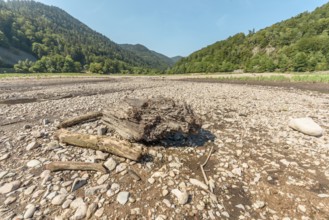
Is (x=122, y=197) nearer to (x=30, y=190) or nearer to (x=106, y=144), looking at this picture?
(x=106, y=144)

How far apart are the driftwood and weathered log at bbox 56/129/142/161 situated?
0.57 meters

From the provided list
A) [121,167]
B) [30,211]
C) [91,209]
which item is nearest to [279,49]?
[121,167]

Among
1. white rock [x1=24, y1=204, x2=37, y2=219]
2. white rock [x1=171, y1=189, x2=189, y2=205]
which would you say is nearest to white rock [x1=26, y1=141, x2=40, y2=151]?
white rock [x1=24, y1=204, x2=37, y2=219]

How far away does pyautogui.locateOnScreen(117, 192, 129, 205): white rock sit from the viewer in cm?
291

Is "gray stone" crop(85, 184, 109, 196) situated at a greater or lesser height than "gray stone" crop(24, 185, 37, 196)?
greater

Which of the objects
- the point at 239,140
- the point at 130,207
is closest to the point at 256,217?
the point at 130,207

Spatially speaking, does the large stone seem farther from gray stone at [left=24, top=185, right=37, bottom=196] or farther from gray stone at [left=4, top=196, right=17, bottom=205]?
gray stone at [left=4, top=196, right=17, bottom=205]

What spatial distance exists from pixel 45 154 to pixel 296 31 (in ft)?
382

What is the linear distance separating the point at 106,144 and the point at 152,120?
1.40 meters

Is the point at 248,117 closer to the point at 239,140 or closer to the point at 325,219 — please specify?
the point at 239,140

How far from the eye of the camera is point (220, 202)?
303 centimetres

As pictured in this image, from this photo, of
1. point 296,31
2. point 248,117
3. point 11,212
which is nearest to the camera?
point 11,212

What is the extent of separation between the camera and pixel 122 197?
2998 millimetres

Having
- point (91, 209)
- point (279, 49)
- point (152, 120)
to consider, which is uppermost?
point (279, 49)
